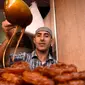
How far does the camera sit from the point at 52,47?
91.2 inches

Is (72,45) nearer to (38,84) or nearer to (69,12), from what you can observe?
(69,12)

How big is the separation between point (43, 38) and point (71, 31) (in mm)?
272

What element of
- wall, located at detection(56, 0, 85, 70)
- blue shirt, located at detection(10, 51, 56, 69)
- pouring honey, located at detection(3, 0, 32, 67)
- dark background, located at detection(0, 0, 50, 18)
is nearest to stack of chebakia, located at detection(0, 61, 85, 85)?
pouring honey, located at detection(3, 0, 32, 67)

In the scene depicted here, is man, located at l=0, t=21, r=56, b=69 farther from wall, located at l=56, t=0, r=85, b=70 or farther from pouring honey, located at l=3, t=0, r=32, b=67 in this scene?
pouring honey, located at l=3, t=0, r=32, b=67

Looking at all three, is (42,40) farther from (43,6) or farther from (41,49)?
(43,6)

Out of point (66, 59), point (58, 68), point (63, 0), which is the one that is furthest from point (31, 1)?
point (58, 68)

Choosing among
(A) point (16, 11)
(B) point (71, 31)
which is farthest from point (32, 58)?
(A) point (16, 11)

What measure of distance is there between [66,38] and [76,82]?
1.49m

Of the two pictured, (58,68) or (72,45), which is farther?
(72,45)

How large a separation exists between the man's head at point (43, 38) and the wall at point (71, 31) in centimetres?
18

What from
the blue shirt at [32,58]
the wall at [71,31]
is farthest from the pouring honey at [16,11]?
the wall at [71,31]

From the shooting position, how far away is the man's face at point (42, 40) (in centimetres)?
212

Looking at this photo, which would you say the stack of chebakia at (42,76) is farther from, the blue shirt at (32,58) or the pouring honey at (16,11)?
the blue shirt at (32,58)

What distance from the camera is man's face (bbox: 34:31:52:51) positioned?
2.12 meters
